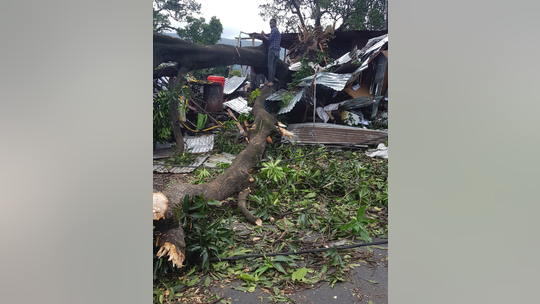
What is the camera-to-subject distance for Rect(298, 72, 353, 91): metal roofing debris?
561 centimetres

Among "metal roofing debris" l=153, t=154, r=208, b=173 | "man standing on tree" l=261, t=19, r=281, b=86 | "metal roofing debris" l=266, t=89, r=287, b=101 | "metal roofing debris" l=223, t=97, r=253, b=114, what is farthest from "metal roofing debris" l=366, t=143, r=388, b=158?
"metal roofing debris" l=223, t=97, r=253, b=114

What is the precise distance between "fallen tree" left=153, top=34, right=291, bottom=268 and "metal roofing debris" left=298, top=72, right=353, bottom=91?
942mm

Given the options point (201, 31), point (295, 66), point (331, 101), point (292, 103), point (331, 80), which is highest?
point (201, 31)

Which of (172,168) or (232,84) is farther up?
(232,84)

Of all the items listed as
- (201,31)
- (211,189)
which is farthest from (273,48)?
(211,189)

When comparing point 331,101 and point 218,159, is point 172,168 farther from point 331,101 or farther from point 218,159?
point 331,101

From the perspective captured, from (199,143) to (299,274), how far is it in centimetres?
375

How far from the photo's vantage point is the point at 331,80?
5.71 m

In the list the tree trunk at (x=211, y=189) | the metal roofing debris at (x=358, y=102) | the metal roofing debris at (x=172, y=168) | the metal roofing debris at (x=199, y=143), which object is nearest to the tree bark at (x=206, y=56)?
the tree trunk at (x=211, y=189)

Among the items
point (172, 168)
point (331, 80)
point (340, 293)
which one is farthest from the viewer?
point (331, 80)
